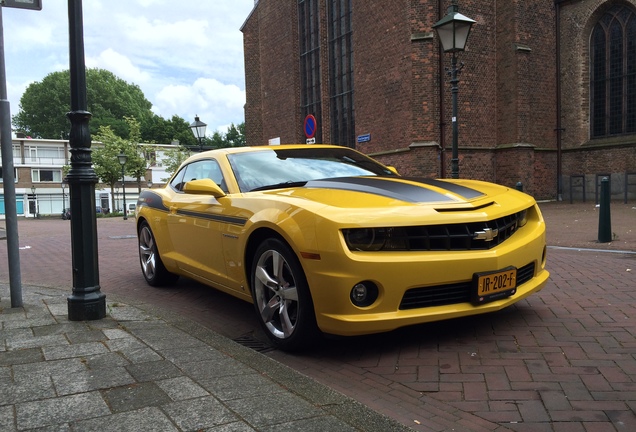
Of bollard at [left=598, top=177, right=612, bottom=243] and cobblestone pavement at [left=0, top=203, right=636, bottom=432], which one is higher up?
bollard at [left=598, top=177, right=612, bottom=243]

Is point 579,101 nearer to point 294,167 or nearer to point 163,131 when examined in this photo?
point 294,167

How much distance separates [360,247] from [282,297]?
2.27 feet

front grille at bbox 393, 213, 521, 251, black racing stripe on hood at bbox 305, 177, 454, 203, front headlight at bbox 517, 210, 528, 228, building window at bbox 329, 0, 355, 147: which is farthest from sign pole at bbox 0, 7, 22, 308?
building window at bbox 329, 0, 355, 147

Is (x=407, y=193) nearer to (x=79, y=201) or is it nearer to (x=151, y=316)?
(x=151, y=316)

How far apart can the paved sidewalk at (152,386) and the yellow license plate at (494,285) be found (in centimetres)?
126

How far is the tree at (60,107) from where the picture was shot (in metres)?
76.2

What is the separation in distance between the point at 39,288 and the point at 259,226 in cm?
347

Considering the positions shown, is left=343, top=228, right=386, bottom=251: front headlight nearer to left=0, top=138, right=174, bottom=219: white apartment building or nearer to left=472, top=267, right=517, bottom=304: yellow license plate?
left=472, top=267, right=517, bottom=304: yellow license plate

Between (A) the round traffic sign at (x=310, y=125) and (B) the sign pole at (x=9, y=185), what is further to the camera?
(A) the round traffic sign at (x=310, y=125)

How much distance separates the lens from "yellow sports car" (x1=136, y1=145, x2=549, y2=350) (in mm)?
3146

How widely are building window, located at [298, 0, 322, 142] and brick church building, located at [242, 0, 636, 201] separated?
1.70m

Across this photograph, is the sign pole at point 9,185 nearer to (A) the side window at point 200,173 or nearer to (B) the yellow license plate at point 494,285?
(A) the side window at point 200,173

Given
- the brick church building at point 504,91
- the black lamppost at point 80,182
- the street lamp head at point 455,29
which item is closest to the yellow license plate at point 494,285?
the black lamppost at point 80,182

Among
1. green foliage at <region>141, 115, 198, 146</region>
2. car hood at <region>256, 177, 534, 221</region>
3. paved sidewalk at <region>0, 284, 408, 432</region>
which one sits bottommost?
paved sidewalk at <region>0, 284, 408, 432</region>
